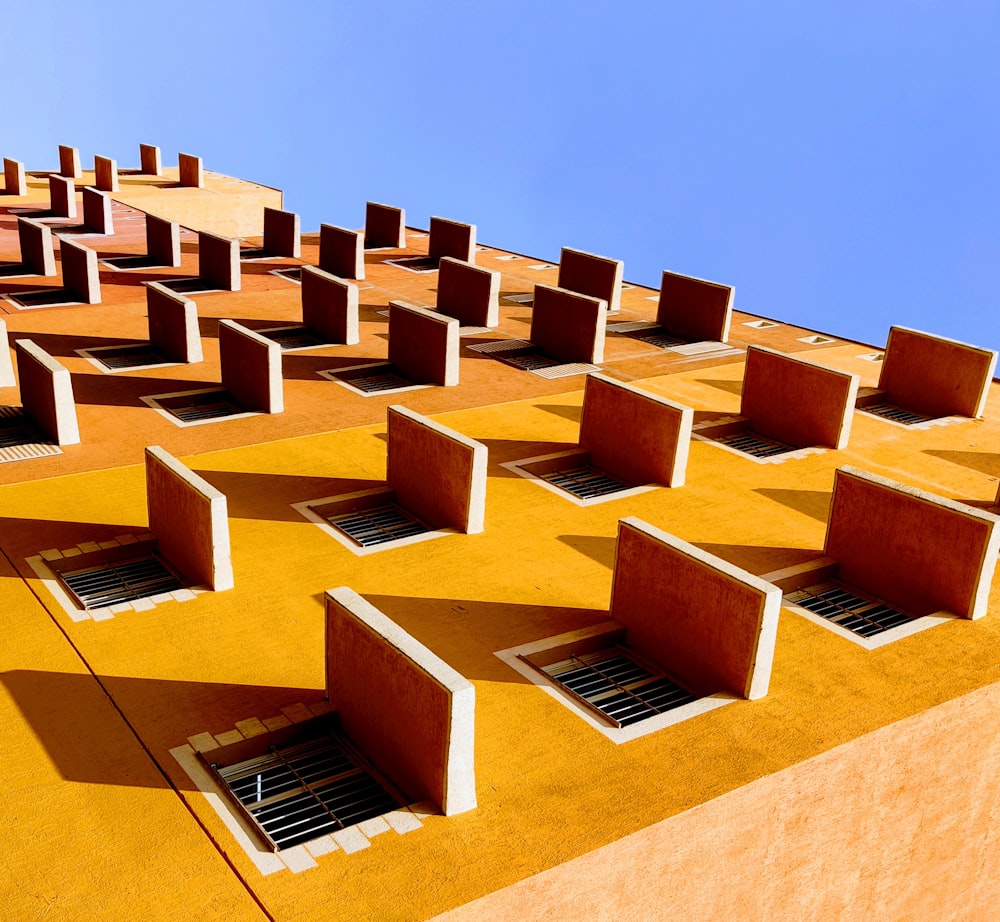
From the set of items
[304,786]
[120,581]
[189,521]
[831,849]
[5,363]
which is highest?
[189,521]

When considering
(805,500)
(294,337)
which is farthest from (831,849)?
(294,337)

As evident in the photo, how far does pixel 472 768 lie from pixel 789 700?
4.27m

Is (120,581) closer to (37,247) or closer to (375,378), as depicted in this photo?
(375,378)

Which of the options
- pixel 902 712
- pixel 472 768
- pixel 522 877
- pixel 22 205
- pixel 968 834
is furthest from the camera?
pixel 22 205

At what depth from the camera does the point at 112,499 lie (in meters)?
17.5

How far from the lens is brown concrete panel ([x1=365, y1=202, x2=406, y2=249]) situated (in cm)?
3975

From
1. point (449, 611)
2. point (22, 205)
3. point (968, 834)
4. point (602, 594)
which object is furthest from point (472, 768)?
point (22, 205)

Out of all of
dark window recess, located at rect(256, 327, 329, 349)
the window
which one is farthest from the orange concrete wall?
dark window recess, located at rect(256, 327, 329, 349)

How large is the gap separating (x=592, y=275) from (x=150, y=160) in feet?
93.1

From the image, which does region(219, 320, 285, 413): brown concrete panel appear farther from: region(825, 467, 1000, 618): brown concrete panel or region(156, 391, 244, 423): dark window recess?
region(825, 467, 1000, 618): brown concrete panel

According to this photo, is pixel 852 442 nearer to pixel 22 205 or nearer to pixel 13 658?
pixel 13 658

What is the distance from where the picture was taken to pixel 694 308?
2973 centimetres

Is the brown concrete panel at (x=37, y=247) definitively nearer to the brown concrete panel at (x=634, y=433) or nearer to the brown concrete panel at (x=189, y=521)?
the brown concrete panel at (x=189, y=521)

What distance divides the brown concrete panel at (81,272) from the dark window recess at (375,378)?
885cm
